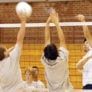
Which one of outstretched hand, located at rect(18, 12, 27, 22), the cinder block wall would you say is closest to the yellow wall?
the cinder block wall

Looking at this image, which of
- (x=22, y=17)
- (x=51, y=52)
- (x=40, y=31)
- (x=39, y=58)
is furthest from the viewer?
(x=40, y=31)

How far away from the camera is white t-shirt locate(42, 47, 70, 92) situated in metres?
4.10

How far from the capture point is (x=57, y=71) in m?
4.14

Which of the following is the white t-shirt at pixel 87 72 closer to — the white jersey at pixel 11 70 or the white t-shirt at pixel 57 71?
the white t-shirt at pixel 57 71

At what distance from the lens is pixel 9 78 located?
439 centimetres

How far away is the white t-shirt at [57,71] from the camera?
13.5 ft

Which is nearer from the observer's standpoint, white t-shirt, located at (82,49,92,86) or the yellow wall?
white t-shirt, located at (82,49,92,86)

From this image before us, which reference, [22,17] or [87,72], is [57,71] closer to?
[22,17]

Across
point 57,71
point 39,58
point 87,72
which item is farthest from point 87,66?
point 39,58

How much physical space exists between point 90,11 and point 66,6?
0.65m

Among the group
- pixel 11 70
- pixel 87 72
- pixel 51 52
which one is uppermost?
pixel 51 52

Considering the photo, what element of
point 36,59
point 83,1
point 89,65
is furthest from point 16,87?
point 83,1

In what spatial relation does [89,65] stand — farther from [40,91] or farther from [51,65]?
[51,65]

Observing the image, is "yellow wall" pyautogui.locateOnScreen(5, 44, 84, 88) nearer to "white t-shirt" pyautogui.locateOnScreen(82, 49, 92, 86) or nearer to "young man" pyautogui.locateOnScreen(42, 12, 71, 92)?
"white t-shirt" pyautogui.locateOnScreen(82, 49, 92, 86)
